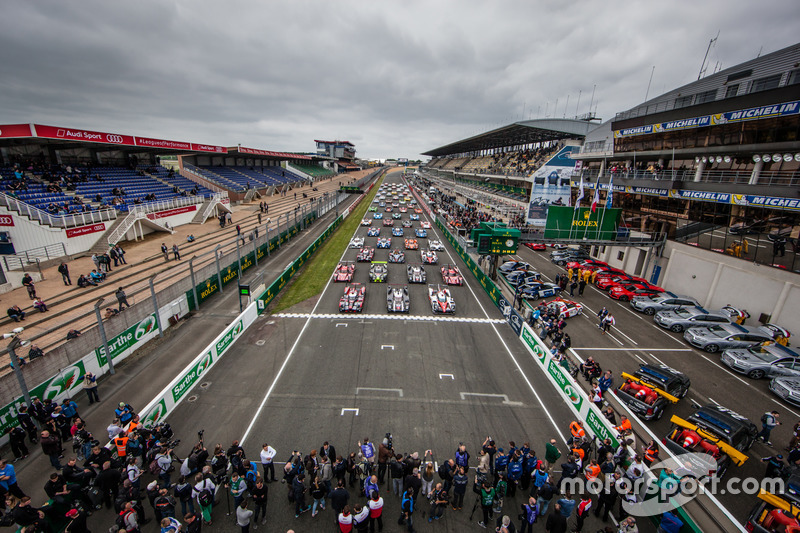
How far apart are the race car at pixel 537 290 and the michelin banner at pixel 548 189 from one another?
14862mm

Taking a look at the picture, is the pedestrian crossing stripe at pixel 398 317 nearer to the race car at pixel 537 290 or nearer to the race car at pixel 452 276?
the race car at pixel 537 290

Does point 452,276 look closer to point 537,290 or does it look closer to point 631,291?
point 537,290

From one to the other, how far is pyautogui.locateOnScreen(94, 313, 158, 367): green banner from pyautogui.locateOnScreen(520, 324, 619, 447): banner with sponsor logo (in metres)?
20.1

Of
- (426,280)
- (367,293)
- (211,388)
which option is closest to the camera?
(211,388)

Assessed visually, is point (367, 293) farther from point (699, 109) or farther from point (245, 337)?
point (699, 109)

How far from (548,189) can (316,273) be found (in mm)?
29742

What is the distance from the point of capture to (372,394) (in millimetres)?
13836

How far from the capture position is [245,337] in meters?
18.1

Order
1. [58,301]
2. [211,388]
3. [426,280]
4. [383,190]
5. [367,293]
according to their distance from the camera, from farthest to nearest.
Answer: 1. [383,190]
2. [426,280]
3. [367,293]
4. [58,301]
5. [211,388]

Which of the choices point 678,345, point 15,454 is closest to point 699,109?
point 678,345

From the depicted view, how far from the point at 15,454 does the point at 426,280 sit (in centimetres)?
2342

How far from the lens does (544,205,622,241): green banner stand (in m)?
24.9

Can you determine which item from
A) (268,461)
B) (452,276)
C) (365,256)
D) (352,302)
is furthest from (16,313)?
(452,276)

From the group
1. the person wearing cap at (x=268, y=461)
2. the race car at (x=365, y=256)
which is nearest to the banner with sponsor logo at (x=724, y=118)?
the race car at (x=365, y=256)
